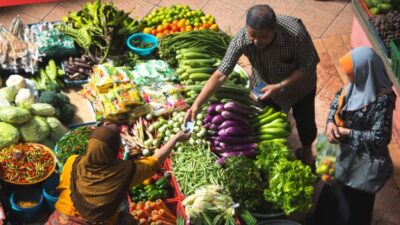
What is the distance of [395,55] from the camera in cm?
694

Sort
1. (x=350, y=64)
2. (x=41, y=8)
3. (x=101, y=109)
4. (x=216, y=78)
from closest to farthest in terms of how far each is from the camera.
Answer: (x=350, y=64) < (x=216, y=78) < (x=101, y=109) < (x=41, y=8)

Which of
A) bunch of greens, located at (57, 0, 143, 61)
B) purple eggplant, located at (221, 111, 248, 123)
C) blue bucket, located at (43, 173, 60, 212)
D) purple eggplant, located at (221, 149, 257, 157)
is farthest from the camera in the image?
bunch of greens, located at (57, 0, 143, 61)

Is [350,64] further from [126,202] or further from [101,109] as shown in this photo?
[101,109]

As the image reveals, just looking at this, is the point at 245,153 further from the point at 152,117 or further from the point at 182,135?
the point at 152,117

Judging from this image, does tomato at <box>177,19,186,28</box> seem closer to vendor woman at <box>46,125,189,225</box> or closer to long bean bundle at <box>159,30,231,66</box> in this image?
long bean bundle at <box>159,30,231,66</box>

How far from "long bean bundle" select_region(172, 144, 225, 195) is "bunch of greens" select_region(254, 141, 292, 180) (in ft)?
1.24

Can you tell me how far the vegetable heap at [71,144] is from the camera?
241 inches

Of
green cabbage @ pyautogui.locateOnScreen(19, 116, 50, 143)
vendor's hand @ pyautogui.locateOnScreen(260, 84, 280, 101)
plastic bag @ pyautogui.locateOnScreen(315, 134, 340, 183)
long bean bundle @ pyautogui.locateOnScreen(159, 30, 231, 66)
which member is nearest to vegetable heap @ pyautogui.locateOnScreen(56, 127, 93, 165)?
green cabbage @ pyautogui.locateOnScreen(19, 116, 50, 143)

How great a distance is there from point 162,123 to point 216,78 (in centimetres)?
99

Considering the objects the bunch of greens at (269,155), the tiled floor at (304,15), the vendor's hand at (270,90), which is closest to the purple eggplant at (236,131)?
the bunch of greens at (269,155)

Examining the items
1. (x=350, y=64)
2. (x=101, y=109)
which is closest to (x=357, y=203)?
(x=350, y=64)

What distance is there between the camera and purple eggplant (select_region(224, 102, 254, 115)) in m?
6.25

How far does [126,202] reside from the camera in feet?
19.5

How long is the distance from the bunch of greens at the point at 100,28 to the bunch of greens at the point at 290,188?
2832 mm
